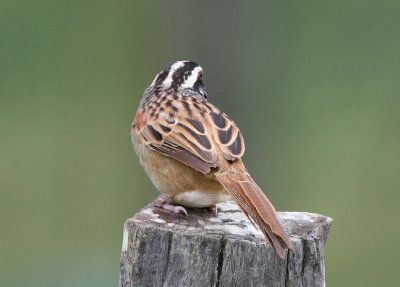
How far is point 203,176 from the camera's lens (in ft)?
23.2

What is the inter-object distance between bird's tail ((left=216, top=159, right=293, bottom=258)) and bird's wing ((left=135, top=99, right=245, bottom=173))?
4.1 inches

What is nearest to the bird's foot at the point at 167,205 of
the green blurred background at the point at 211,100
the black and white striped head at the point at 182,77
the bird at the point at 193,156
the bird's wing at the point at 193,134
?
the bird at the point at 193,156

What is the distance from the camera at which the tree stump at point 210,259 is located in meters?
6.02

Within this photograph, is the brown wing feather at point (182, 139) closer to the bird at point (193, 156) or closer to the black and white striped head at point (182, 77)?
the bird at point (193, 156)

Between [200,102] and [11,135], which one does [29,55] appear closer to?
[11,135]

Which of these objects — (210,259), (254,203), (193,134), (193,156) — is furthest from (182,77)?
(210,259)

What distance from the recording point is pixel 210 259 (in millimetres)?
6074

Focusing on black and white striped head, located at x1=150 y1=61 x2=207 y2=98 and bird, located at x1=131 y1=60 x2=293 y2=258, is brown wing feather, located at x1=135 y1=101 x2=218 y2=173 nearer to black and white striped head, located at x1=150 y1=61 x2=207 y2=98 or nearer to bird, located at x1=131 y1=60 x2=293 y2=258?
bird, located at x1=131 y1=60 x2=293 y2=258

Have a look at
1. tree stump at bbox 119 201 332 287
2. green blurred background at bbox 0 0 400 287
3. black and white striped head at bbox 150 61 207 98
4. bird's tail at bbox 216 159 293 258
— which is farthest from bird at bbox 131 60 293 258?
green blurred background at bbox 0 0 400 287

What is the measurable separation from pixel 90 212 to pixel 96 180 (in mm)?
695

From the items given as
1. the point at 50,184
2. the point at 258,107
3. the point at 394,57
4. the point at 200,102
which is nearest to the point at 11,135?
the point at 50,184

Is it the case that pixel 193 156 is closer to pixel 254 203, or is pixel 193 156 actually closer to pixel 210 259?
pixel 254 203

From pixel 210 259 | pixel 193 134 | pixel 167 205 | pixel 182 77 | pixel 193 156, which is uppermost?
pixel 182 77

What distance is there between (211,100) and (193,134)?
18.7 feet
